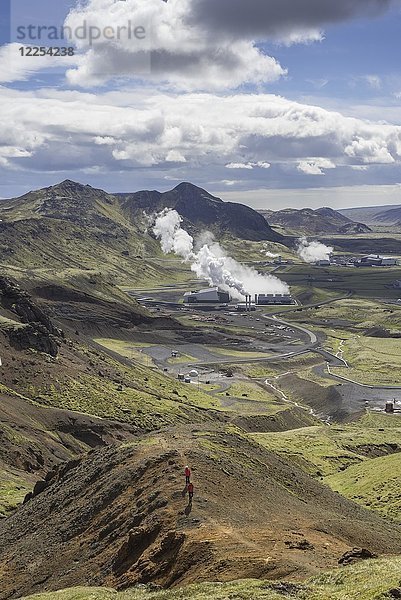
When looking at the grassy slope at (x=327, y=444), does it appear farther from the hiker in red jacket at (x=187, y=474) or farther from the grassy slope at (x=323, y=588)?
the grassy slope at (x=323, y=588)

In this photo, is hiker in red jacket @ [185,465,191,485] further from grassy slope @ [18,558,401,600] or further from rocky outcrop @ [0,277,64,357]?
rocky outcrop @ [0,277,64,357]

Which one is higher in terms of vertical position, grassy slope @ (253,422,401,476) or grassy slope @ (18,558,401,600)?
grassy slope @ (18,558,401,600)

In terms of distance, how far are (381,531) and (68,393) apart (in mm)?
70629

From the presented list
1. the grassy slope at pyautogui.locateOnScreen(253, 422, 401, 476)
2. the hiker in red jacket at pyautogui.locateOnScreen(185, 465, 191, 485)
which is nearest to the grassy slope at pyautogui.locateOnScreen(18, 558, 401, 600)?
the hiker in red jacket at pyautogui.locateOnScreen(185, 465, 191, 485)

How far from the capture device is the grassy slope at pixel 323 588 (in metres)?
27.0

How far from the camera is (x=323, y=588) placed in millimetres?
28250

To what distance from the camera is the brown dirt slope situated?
34.5 m

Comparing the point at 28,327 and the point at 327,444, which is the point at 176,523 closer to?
the point at 327,444

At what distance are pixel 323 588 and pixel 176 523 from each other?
12.5 m

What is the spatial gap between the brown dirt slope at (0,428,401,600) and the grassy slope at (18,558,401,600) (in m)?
1.85

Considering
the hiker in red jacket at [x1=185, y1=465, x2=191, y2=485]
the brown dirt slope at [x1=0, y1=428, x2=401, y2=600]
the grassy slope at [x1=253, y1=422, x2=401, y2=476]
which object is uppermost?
the hiker in red jacket at [x1=185, y1=465, x2=191, y2=485]

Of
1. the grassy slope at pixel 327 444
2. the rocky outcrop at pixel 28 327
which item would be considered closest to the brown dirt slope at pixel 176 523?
the grassy slope at pixel 327 444

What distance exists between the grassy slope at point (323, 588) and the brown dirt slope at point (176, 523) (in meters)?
1.85

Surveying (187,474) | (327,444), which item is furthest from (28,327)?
(187,474)
